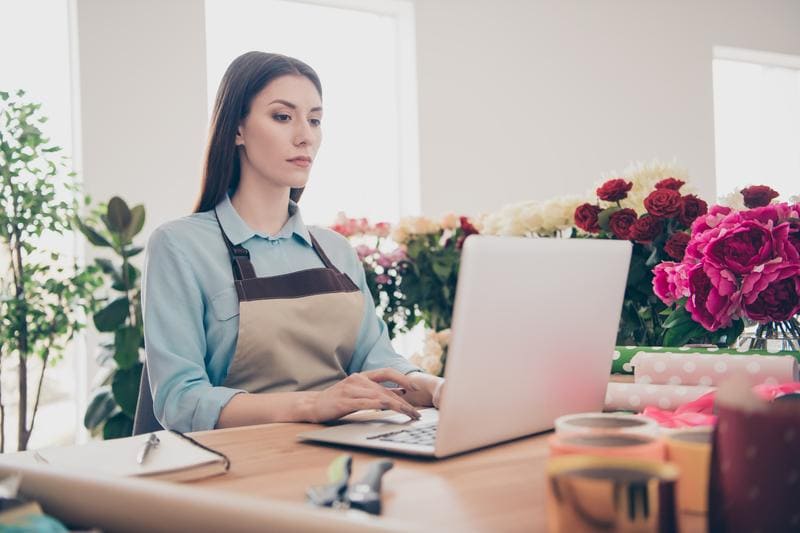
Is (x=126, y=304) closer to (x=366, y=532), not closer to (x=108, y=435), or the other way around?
(x=108, y=435)

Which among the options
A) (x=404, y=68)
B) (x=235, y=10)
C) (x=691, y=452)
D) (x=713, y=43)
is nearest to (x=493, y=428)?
(x=691, y=452)

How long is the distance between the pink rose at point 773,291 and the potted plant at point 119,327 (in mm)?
2411

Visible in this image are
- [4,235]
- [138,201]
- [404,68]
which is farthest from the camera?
[404,68]

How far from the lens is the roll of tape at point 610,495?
22.0 inches

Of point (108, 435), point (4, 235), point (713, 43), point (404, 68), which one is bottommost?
point (108, 435)

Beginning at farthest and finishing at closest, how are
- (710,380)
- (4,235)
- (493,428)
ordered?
(4,235)
(710,380)
(493,428)

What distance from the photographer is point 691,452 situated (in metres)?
0.78

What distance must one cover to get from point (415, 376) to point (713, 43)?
235 inches

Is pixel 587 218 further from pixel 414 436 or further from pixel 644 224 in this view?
pixel 414 436

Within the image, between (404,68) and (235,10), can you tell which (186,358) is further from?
(404,68)

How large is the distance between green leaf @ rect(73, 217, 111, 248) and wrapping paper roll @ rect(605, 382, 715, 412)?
96.6 inches

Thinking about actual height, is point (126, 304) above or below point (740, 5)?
below

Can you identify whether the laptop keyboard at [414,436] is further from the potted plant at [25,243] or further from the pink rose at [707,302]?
the potted plant at [25,243]

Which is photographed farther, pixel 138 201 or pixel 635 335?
pixel 138 201
